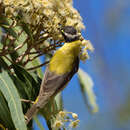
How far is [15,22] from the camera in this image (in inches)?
73.3

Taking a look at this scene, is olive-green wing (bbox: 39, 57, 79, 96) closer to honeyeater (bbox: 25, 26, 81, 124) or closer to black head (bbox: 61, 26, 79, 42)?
honeyeater (bbox: 25, 26, 81, 124)

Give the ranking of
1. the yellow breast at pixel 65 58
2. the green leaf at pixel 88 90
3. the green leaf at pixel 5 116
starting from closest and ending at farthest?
the green leaf at pixel 5 116
the yellow breast at pixel 65 58
the green leaf at pixel 88 90

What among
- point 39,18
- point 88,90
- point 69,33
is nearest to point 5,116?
point 39,18

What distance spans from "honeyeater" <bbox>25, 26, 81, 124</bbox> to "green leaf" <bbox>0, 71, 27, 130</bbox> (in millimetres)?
164

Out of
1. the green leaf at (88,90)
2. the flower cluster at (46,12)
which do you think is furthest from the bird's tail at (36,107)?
the green leaf at (88,90)

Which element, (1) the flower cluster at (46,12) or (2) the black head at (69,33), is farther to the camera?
(2) the black head at (69,33)

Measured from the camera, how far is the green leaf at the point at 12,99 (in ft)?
5.69

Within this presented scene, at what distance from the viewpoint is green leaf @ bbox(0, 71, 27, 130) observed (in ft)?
5.69

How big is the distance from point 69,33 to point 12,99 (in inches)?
28.6

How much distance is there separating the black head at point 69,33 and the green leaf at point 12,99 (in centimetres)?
54

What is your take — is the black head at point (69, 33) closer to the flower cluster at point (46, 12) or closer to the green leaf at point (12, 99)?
the flower cluster at point (46, 12)

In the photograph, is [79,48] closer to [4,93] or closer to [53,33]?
[53,33]

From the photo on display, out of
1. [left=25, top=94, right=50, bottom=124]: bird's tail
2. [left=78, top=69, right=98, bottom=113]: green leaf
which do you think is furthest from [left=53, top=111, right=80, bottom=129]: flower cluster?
[left=78, top=69, right=98, bottom=113]: green leaf

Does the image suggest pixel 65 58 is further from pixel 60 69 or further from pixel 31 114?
pixel 31 114
